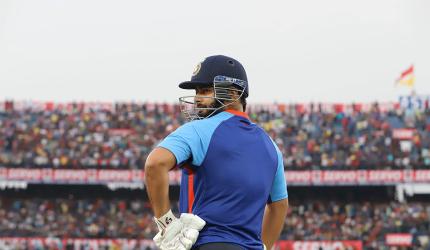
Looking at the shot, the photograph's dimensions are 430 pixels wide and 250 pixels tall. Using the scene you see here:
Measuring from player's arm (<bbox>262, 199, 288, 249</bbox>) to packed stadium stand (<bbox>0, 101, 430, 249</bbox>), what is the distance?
89.4 ft

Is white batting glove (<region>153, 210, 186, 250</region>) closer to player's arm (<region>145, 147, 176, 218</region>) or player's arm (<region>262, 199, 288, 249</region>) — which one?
player's arm (<region>145, 147, 176, 218</region>)

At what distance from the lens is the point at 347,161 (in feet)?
113

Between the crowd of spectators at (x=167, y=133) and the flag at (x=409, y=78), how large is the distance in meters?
4.85

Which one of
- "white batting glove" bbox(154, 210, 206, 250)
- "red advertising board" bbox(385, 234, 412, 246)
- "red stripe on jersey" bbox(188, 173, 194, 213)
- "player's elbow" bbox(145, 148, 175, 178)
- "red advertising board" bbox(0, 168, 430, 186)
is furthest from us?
"red advertising board" bbox(0, 168, 430, 186)

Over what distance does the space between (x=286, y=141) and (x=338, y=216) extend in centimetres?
402

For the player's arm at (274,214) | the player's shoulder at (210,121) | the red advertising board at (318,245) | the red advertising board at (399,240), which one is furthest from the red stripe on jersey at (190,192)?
the red advertising board at (399,240)

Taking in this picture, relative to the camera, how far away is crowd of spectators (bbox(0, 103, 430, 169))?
34.3 meters

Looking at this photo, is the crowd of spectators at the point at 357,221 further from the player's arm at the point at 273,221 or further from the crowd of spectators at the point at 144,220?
the player's arm at the point at 273,221

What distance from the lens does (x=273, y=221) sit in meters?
4.71

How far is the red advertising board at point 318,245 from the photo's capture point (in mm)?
31438

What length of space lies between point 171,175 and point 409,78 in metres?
13.2

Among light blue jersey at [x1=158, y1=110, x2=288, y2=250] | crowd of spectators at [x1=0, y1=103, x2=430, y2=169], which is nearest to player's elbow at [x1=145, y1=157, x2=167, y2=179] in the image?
light blue jersey at [x1=158, y1=110, x2=288, y2=250]

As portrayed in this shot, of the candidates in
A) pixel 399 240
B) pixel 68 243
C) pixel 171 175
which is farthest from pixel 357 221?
pixel 68 243

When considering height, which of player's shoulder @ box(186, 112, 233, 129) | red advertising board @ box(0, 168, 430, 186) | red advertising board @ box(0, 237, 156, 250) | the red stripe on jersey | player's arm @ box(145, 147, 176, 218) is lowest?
red advertising board @ box(0, 237, 156, 250)
